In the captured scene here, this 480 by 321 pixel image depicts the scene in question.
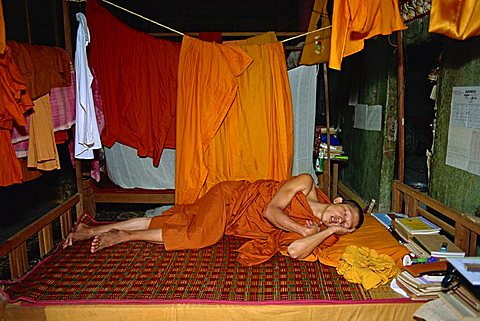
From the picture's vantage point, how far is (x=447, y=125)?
8.73 ft

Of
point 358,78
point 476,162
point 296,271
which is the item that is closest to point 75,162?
point 296,271

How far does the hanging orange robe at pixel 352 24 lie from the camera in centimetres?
199

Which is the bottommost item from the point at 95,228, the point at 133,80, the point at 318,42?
the point at 95,228

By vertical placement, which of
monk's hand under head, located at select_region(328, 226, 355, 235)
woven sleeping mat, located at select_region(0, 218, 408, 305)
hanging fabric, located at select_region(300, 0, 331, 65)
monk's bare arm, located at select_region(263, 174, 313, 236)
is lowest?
woven sleeping mat, located at select_region(0, 218, 408, 305)

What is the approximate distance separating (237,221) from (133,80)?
5.96 ft

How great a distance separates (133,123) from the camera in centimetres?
387

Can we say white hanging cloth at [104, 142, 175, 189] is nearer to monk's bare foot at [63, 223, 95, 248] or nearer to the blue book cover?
monk's bare foot at [63, 223, 95, 248]

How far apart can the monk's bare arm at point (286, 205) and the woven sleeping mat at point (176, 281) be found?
23cm

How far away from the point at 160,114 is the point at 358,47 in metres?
2.27

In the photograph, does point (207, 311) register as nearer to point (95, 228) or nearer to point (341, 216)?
point (341, 216)

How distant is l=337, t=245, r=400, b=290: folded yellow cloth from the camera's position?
7.06ft

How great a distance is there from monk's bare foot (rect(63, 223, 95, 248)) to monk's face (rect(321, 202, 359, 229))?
179 centimetres

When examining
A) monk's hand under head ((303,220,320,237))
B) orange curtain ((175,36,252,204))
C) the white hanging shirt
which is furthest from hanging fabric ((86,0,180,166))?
monk's hand under head ((303,220,320,237))

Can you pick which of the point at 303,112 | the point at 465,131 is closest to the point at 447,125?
the point at 465,131
